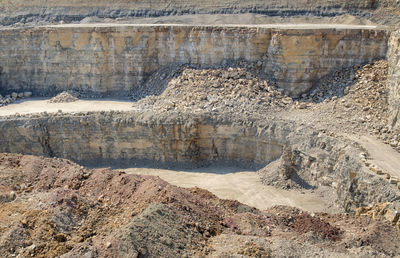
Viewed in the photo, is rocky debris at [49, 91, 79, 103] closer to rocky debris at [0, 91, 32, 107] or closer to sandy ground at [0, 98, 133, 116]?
sandy ground at [0, 98, 133, 116]

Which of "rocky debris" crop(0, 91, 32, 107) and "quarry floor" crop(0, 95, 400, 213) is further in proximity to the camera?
"rocky debris" crop(0, 91, 32, 107)

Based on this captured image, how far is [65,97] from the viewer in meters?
30.7

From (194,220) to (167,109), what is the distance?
13119mm

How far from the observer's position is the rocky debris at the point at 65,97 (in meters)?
30.6

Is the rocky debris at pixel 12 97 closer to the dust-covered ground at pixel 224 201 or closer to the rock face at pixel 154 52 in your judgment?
the rock face at pixel 154 52

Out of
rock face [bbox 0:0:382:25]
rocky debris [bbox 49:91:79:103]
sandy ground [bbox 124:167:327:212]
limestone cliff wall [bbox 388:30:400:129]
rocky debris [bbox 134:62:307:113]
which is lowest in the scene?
sandy ground [bbox 124:167:327:212]

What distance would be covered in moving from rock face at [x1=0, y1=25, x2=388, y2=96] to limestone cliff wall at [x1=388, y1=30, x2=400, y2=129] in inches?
45.5

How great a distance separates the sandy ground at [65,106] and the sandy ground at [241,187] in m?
5.30

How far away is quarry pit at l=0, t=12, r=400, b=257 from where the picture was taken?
13.4 m

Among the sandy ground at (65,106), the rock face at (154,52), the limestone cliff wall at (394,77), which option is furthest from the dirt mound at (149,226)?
the sandy ground at (65,106)

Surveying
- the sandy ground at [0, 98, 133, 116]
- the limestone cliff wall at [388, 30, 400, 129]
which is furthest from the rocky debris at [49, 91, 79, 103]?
the limestone cliff wall at [388, 30, 400, 129]

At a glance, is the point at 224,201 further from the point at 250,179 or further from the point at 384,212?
the point at 250,179

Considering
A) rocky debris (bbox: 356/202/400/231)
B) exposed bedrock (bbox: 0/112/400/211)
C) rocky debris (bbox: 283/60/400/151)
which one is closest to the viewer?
rocky debris (bbox: 356/202/400/231)

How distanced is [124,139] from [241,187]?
7474 millimetres
